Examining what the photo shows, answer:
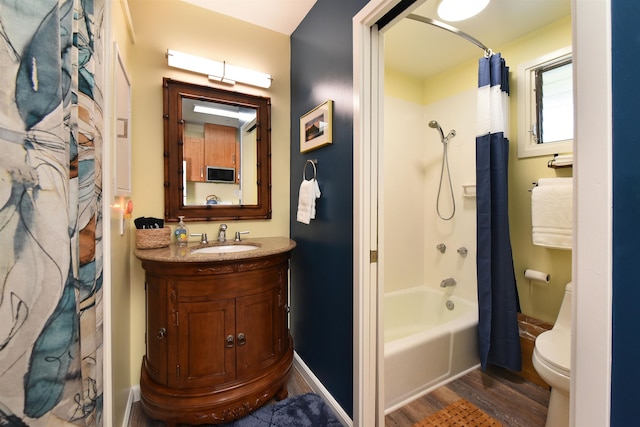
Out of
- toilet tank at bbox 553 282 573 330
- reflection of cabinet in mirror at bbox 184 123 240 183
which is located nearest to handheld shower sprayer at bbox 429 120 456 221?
toilet tank at bbox 553 282 573 330

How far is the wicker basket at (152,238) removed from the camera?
149 centimetres

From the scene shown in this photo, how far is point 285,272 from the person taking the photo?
64.7 inches

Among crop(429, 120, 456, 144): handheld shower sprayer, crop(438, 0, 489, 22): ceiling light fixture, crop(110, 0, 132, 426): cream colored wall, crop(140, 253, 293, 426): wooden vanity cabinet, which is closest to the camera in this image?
crop(110, 0, 132, 426): cream colored wall

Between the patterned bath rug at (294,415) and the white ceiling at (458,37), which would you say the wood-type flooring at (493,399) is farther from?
the white ceiling at (458,37)

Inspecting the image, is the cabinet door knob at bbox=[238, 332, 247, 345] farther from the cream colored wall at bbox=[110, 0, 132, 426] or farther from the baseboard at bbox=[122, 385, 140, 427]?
the baseboard at bbox=[122, 385, 140, 427]

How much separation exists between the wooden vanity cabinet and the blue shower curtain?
158cm

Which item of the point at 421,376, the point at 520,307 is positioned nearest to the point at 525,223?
the point at 520,307

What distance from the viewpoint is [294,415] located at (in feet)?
4.90

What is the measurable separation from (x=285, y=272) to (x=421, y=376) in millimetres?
1158

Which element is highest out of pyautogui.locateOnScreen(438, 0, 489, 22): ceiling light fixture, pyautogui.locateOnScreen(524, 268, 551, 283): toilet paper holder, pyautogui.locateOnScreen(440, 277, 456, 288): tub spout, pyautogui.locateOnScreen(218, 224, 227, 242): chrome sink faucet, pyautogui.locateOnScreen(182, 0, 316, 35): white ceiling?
pyautogui.locateOnScreen(182, 0, 316, 35): white ceiling

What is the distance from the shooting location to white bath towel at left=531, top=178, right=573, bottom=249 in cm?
162

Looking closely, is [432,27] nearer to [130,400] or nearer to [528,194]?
[528,194]

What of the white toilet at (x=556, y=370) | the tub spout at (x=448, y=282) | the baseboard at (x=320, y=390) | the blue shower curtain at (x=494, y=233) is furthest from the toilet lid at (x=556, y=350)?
the baseboard at (x=320, y=390)

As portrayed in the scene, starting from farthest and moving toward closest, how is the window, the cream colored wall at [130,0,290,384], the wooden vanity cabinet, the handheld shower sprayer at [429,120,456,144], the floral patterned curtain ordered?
the handheld shower sprayer at [429,120,456,144]
the window
the cream colored wall at [130,0,290,384]
the wooden vanity cabinet
the floral patterned curtain
